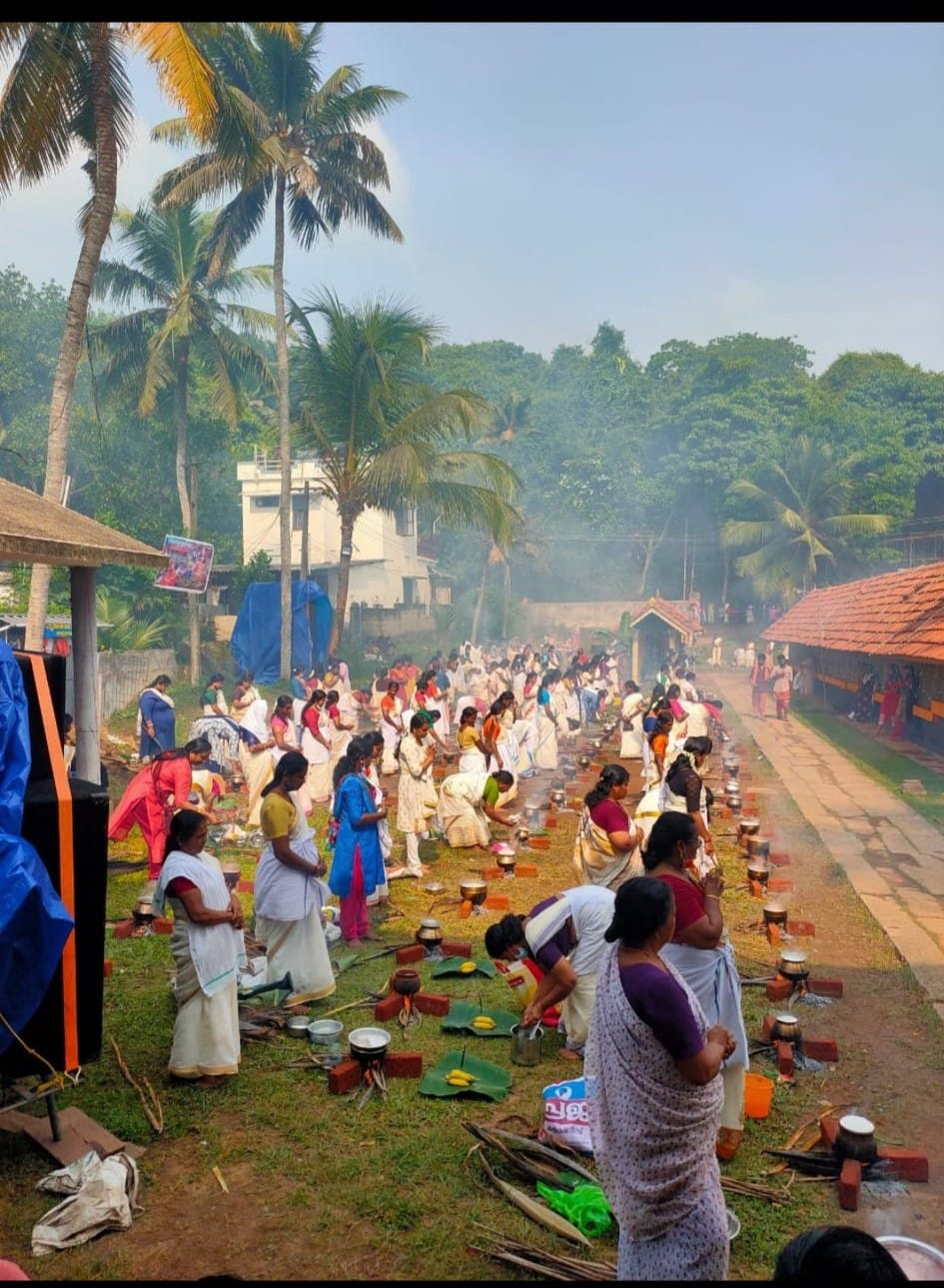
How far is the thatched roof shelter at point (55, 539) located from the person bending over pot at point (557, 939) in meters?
3.07

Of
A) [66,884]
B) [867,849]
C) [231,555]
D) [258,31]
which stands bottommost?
[867,849]

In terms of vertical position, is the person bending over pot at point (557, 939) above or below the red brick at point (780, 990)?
above

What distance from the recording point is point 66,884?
4.46 metres

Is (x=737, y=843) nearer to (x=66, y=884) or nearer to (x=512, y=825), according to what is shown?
(x=512, y=825)

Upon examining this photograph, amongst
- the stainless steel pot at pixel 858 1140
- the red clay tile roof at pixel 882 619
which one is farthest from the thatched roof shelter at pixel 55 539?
the red clay tile roof at pixel 882 619

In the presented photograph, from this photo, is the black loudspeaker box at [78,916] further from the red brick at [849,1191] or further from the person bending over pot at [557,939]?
the red brick at [849,1191]

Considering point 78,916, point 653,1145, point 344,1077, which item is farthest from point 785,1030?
point 78,916

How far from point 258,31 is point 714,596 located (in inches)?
1329

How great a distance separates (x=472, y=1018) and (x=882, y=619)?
16.5 metres

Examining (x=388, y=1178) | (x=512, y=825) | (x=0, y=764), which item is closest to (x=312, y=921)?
(x=388, y=1178)

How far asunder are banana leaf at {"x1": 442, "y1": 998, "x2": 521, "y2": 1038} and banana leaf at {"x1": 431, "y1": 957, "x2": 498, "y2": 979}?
0.55 metres

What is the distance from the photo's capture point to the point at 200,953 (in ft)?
17.6

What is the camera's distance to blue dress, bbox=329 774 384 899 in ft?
25.4

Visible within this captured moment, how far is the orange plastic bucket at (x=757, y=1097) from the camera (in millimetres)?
5168
